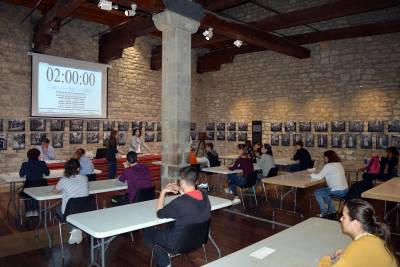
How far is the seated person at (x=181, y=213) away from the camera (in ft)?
8.91

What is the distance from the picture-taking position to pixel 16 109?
8.35 m

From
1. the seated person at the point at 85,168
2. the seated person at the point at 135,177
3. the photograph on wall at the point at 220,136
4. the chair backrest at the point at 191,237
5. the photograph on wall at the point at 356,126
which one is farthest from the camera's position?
the photograph on wall at the point at 220,136

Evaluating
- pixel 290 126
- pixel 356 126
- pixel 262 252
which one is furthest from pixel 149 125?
pixel 262 252

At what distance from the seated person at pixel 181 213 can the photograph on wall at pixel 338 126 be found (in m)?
7.93

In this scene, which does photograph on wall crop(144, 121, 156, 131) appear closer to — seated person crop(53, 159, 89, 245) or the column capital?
the column capital

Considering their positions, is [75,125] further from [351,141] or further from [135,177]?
[351,141]

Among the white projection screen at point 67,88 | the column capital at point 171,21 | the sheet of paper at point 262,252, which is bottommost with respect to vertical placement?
the sheet of paper at point 262,252

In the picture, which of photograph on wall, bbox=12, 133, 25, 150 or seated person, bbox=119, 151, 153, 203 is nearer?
seated person, bbox=119, 151, 153, 203

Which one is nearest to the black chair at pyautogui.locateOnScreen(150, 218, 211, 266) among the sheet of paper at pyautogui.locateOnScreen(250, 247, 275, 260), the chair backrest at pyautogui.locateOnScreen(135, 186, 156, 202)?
the sheet of paper at pyautogui.locateOnScreen(250, 247, 275, 260)

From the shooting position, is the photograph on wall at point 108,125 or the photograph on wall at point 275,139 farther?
the photograph on wall at point 275,139

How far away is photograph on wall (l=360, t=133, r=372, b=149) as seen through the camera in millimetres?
9141

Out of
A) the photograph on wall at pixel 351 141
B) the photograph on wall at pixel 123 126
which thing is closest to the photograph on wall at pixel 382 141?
the photograph on wall at pixel 351 141

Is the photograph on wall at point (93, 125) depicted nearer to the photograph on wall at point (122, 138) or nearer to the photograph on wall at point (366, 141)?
the photograph on wall at point (122, 138)

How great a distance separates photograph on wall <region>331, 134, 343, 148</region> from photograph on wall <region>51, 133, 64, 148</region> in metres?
7.91
